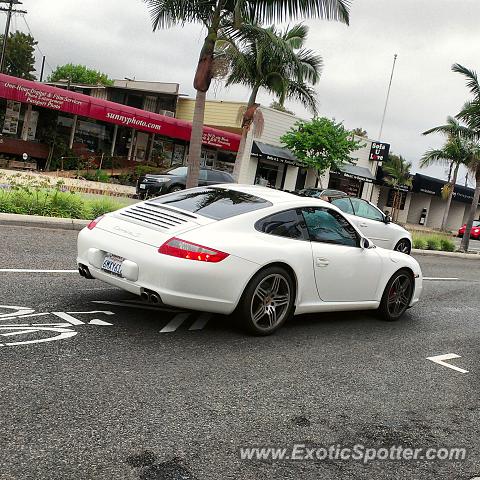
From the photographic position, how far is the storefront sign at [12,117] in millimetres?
28406

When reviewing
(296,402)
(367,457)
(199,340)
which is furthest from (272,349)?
(367,457)

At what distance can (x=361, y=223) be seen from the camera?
14.1 meters

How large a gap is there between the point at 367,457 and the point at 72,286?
4216mm

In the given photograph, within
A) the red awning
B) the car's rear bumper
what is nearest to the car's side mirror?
the car's rear bumper

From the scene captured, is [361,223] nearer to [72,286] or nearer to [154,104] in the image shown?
[72,286]

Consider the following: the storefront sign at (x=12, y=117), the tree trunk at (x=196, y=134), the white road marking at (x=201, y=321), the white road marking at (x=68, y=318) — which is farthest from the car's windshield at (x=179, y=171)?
the white road marking at (x=68, y=318)

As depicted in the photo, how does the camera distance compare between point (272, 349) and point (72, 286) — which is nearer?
point (272, 349)

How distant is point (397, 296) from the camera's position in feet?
24.2

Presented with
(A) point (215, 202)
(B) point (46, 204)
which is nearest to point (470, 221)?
(B) point (46, 204)

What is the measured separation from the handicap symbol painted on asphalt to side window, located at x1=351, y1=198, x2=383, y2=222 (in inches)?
386

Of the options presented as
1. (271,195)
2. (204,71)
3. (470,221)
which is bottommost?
(271,195)

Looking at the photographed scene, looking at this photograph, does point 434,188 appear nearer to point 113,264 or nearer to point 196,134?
point 196,134

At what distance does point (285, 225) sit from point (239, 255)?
89 cm

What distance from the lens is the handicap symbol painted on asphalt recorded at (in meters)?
4.68
